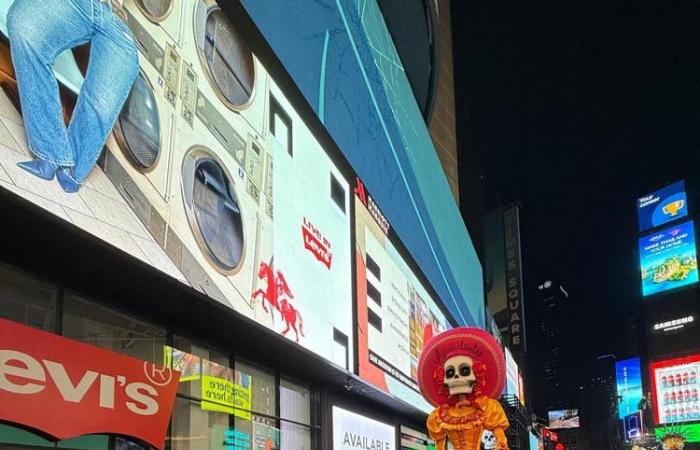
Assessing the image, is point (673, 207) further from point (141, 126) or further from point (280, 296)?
point (141, 126)

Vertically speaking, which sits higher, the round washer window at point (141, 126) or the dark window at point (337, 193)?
the dark window at point (337, 193)

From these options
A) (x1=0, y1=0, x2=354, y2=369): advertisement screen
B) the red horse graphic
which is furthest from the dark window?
the red horse graphic

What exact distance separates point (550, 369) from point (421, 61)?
71.2 metres

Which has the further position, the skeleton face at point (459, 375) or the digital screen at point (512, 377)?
the digital screen at point (512, 377)

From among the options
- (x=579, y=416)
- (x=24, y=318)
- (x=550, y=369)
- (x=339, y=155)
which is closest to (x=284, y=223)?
(x=339, y=155)

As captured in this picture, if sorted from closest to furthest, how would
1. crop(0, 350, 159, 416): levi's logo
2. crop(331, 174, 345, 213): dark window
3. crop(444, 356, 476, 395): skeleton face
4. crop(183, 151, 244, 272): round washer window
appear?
crop(0, 350, 159, 416): levi's logo → crop(444, 356, 476, 395): skeleton face → crop(183, 151, 244, 272): round washer window → crop(331, 174, 345, 213): dark window

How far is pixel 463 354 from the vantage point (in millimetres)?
5645

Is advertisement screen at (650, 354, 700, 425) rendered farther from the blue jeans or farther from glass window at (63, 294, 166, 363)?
the blue jeans

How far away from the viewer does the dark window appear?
10.5 metres

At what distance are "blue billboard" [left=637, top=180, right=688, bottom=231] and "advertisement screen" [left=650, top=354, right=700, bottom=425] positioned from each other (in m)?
8.62

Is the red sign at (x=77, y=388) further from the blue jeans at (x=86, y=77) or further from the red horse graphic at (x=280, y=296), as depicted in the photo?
the red horse graphic at (x=280, y=296)

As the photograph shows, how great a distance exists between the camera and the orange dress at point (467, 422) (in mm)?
5387

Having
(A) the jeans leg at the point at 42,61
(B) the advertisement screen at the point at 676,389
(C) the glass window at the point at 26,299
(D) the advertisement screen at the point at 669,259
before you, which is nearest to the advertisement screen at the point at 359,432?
(C) the glass window at the point at 26,299

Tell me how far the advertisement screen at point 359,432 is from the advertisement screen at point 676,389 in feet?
99.3
